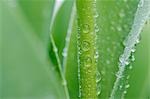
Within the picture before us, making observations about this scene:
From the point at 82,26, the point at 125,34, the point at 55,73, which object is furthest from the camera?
the point at 55,73

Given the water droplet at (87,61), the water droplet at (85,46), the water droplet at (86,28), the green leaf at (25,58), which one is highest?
the water droplet at (86,28)

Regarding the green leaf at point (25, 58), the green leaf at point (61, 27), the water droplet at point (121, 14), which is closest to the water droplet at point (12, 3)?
the green leaf at point (25, 58)

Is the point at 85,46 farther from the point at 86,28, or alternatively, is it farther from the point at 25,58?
the point at 25,58

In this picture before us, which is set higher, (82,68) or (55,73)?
(82,68)

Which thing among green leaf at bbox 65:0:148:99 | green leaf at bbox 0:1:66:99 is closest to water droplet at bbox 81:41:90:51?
green leaf at bbox 65:0:148:99

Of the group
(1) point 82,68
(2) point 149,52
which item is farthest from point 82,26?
(2) point 149,52

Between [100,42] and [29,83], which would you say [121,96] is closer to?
[100,42]

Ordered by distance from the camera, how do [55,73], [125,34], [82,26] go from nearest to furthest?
1. [82,26]
2. [125,34]
3. [55,73]

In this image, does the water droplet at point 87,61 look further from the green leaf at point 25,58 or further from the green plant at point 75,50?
the green leaf at point 25,58
